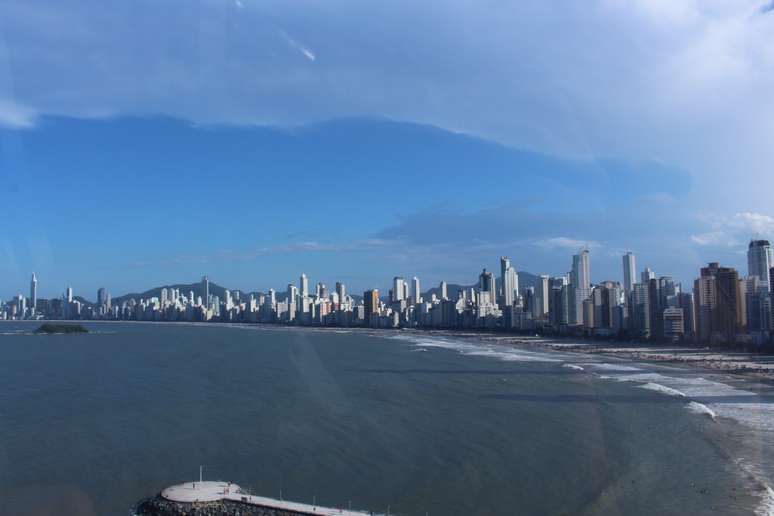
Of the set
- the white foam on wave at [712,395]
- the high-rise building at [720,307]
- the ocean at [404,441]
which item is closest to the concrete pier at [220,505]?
the ocean at [404,441]

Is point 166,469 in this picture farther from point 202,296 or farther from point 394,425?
point 202,296

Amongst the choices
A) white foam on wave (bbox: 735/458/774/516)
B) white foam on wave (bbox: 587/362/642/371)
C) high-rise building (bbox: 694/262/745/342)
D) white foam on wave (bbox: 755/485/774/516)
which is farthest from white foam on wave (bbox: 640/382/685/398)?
high-rise building (bbox: 694/262/745/342)

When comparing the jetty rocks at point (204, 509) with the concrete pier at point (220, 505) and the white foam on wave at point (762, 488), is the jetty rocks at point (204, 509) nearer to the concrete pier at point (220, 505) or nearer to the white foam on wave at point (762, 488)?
the concrete pier at point (220, 505)

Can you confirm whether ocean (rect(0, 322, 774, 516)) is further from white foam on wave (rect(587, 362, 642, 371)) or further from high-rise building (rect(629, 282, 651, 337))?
high-rise building (rect(629, 282, 651, 337))

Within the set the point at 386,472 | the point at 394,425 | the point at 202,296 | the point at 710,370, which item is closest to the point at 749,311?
the point at 710,370

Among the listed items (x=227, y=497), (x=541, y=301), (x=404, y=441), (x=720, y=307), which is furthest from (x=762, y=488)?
(x=541, y=301)

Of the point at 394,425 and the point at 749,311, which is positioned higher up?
the point at 749,311
